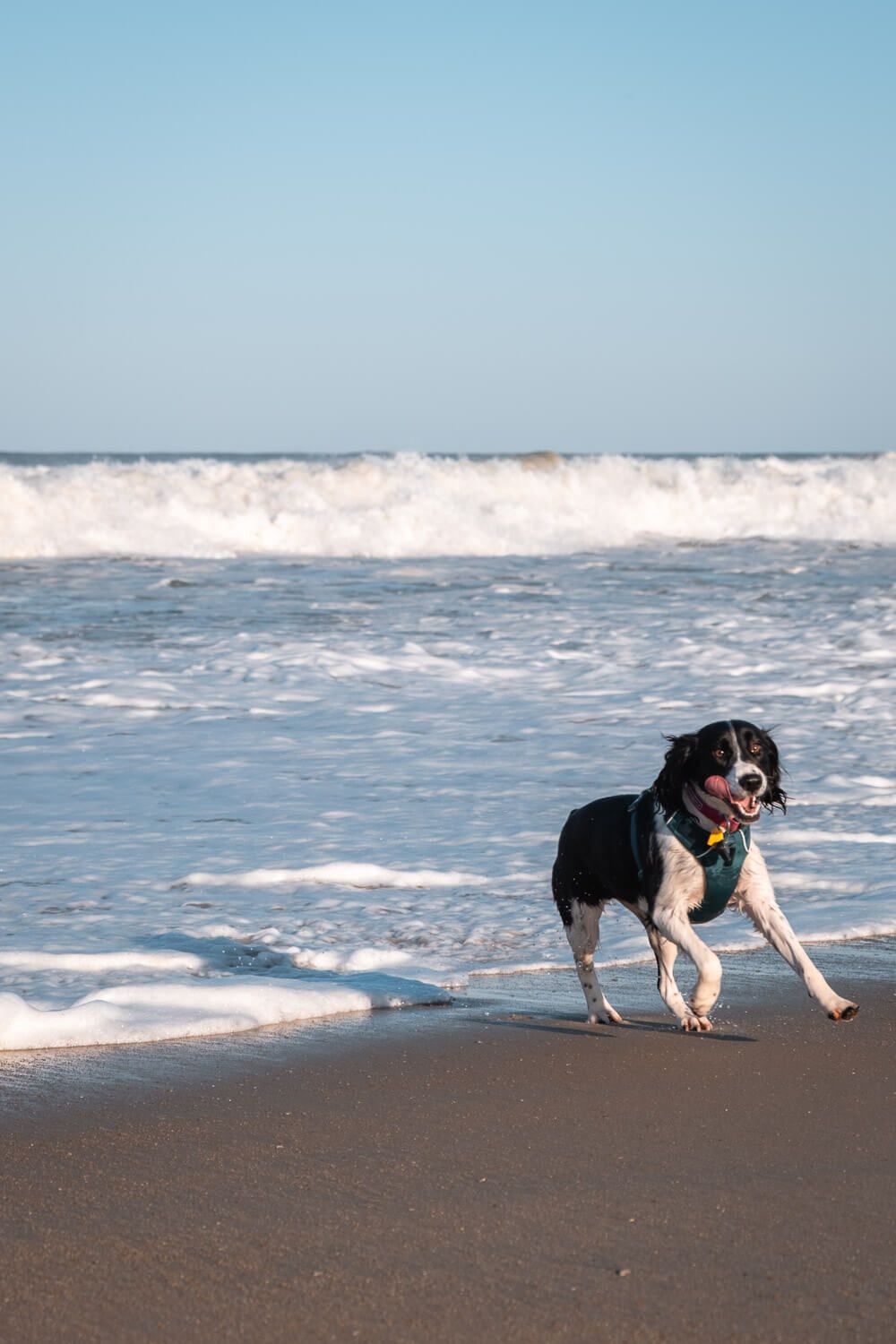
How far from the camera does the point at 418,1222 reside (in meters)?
2.84

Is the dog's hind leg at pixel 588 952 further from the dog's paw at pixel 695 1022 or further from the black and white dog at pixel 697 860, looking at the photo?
the dog's paw at pixel 695 1022

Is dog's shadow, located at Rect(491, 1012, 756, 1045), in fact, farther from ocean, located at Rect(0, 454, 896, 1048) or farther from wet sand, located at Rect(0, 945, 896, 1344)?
ocean, located at Rect(0, 454, 896, 1048)

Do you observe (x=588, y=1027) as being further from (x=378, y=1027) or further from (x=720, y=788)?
(x=720, y=788)

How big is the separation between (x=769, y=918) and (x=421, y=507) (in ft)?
77.7

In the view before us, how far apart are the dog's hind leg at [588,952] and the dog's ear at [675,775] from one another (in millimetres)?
450

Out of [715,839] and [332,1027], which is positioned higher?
[715,839]

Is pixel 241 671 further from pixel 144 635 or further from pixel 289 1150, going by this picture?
pixel 289 1150

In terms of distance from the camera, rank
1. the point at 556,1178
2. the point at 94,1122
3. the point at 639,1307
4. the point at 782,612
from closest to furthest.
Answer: the point at 639,1307 < the point at 556,1178 < the point at 94,1122 < the point at 782,612

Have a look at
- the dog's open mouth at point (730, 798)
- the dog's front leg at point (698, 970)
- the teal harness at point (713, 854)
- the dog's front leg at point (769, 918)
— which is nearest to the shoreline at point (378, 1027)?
the dog's front leg at point (698, 970)

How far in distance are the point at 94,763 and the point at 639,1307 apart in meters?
5.98

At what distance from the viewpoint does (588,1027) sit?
14.4ft

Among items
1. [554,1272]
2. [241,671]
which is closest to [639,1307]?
[554,1272]

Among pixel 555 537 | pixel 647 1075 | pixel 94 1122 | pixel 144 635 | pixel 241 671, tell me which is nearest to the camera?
pixel 94 1122

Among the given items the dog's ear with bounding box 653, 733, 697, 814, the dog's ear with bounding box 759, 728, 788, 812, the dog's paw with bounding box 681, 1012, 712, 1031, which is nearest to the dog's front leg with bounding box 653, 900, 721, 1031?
the dog's paw with bounding box 681, 1012, 712, 1031
